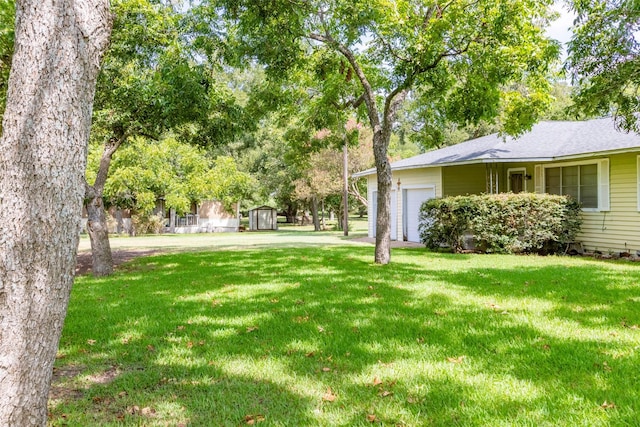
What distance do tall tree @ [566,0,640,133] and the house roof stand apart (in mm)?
3718

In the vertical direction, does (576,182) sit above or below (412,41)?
below

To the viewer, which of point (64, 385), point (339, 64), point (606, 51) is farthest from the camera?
point (339, 64)

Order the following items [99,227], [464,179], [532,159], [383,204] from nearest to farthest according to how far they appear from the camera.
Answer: [99,227], [383,204], [532,159], [464,179]

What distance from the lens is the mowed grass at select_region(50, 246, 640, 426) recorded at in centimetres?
304

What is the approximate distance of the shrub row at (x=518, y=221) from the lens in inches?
497

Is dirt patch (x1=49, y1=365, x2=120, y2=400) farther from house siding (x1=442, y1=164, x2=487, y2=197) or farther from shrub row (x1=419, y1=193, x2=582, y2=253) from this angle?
house siding (x1=442, y1=164, x2=487, y2=197)

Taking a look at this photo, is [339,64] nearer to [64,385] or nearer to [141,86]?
[141,86]

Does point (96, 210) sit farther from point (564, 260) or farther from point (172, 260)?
point (564, 260)

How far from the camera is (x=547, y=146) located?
1500 centimetres

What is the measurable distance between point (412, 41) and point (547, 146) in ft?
26.6

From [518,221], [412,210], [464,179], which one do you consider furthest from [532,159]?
[412,210]

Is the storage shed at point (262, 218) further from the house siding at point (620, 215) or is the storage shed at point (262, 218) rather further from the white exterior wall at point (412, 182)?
the house siding at point (620, 215)

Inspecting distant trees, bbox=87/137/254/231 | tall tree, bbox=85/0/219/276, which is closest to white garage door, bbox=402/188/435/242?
tall tree, bbox=85/0/219/276

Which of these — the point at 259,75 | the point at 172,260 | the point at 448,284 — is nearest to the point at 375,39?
the point at 448,284
